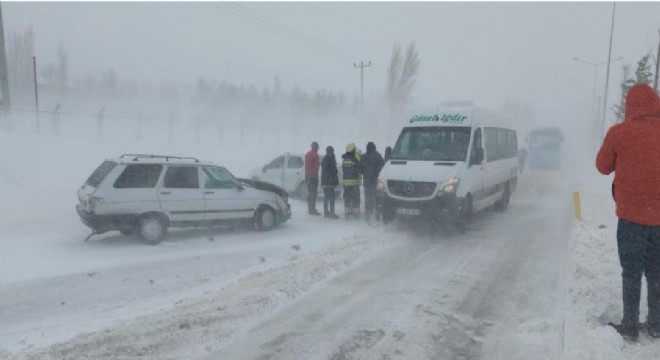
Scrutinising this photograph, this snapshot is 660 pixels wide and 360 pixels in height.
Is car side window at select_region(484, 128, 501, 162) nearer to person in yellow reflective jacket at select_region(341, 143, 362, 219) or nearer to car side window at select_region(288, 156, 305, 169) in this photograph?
person in yellow reflective jacket at select_region(341, 143, 362, 219)

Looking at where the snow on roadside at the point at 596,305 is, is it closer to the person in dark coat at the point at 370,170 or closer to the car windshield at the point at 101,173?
the person in dark coat at the point at 370,170

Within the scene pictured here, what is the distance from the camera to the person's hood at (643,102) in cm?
421

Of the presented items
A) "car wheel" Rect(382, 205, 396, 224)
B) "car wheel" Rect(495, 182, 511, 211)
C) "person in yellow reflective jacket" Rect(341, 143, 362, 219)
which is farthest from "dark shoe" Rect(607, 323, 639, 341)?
"car wheel" Rect(495, 182, 511, 211)

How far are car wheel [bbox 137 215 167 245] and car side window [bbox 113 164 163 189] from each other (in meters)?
0.63

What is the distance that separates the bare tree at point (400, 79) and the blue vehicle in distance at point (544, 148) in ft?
48.0

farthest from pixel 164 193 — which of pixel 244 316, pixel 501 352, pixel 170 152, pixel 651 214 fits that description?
pixel 170 152

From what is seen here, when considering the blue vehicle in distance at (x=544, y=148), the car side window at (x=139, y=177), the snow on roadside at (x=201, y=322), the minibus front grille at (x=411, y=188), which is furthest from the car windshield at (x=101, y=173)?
the blue vehicle in distance at (x=544, y=148)

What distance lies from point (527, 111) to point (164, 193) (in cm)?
7836

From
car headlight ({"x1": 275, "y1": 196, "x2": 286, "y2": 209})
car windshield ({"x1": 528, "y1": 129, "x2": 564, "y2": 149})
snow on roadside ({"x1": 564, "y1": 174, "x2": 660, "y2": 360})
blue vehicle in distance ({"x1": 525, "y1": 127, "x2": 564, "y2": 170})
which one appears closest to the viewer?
snow on roadside ({"x1": 564, "y1": 174, "x2": 660, "y2": 360})

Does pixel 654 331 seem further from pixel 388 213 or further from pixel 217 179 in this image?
pixel 217 179

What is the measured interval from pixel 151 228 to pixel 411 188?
205 inches

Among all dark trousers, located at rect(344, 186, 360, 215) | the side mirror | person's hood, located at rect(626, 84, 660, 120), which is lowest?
dark trousers, located at rect(344, 186, 360, 215)

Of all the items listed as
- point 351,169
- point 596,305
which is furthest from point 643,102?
point 351,169

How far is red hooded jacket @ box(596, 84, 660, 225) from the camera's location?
161 inches
